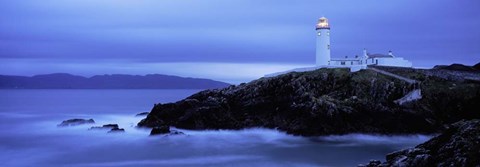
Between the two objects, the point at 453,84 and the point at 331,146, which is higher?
the point at 453,84

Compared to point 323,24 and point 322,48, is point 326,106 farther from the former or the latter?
Result: point 323,24

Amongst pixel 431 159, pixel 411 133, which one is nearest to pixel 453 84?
pixel 411 133

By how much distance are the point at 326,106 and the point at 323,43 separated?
16.9m

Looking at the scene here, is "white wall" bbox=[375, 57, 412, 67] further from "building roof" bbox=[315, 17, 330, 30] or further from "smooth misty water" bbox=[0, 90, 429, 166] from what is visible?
"smooth misty water" bbox=[0, 90, 429, 166]

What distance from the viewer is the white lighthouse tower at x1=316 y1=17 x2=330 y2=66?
4522 centimetres

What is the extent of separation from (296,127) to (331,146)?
3.66 meters

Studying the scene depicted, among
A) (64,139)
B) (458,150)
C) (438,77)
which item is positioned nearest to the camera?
(458,150)

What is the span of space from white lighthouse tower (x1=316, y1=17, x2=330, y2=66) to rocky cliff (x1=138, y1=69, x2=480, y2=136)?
792cm

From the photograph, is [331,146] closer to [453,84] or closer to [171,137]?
A: [171,137]

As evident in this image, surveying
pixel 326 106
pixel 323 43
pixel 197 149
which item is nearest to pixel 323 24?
pixel 323 43

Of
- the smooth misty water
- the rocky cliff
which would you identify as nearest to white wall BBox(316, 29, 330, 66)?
the rocky cliff

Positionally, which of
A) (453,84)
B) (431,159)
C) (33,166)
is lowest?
(33,166)

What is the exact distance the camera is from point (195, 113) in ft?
108

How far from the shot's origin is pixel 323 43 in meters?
45.9
